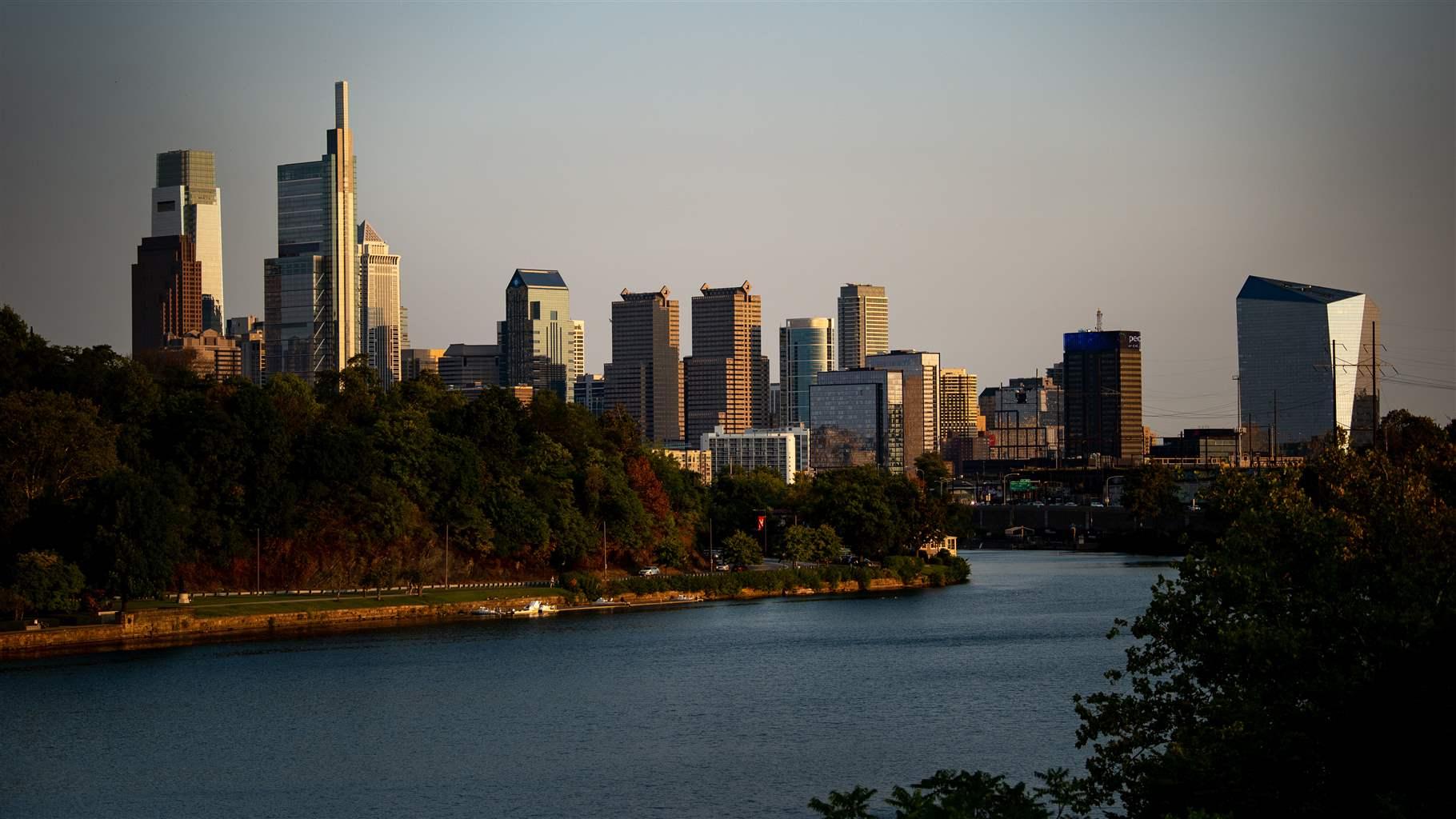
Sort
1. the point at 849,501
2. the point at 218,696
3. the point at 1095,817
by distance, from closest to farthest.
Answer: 1. the point at 1095,817
2. the point at 218,696
3. the point at 849,501

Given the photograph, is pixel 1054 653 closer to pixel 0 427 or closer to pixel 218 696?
pixel 218 696

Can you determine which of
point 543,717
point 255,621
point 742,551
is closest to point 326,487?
point 255,621

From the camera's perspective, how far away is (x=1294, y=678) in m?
27.8

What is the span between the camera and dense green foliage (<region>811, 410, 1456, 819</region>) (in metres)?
25.4

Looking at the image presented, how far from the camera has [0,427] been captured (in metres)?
80.8

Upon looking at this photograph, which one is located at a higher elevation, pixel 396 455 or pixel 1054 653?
pixel 396 455

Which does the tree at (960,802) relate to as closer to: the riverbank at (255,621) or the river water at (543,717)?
the river water at (543,717)

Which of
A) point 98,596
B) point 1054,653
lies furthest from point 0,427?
point 1054,653

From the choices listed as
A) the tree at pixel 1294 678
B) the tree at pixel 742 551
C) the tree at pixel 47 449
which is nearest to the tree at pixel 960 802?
the tree at pixel 1294 678

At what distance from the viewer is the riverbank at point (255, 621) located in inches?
2899

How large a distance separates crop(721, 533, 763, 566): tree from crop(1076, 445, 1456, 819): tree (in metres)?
84.3

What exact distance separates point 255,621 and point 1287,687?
2517 inches

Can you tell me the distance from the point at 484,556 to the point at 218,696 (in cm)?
4243

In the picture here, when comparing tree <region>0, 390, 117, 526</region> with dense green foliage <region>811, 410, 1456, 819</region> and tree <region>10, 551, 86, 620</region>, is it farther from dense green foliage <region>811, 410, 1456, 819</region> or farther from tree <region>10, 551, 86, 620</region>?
dense green foliage <region>811, 410, 1456, 819</region>
